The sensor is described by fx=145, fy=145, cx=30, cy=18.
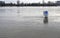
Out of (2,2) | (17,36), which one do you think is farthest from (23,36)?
(2,2)

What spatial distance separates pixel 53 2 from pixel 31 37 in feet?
123

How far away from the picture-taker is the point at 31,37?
6242 millimetres

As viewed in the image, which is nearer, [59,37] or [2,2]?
[59,37]

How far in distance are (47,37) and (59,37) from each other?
508 mm

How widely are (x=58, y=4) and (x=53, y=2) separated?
227 centimetres

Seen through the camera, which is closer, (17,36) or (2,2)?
(17,36)

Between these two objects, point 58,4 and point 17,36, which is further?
point 58,4

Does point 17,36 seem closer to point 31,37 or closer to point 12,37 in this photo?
point 12,37

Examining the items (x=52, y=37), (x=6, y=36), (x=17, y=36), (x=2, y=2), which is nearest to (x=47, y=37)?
(x=52, y=37)

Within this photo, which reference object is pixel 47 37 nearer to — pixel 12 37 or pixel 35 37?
pixel 35 37

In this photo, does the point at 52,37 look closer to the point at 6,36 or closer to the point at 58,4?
the point at 6,36

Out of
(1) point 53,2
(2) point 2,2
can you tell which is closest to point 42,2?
(1) point 53,2

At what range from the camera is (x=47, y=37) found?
624 cm

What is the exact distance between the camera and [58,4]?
4419 cm
